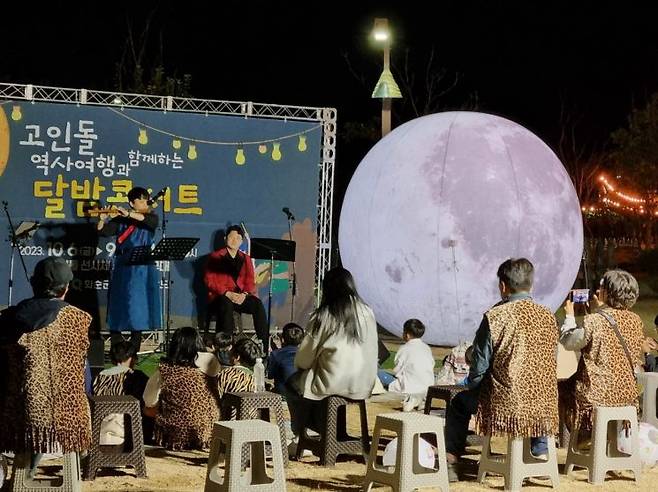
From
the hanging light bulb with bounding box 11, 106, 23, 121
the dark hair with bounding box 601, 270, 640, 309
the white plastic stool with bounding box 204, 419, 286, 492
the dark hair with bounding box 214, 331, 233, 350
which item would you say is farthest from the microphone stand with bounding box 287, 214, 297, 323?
the white plastic stool with bounding box 204, 419, 286, 492

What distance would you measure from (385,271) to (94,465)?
493 cm

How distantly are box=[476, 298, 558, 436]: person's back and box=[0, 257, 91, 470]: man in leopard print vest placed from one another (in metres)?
2.47

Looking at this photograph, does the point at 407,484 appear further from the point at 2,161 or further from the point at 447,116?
the point at 2,161

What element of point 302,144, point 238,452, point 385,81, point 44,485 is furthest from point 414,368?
point 385,81

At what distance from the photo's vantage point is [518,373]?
589 centimetres

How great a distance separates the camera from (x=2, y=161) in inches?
446

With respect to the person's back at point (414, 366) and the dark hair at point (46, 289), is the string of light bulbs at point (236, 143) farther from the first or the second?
the dark hair at point (46, 289)

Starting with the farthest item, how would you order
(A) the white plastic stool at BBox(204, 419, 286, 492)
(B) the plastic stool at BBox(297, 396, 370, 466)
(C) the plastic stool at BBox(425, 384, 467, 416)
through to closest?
(C) the plastic stool at BBox(425, 384, 467, 416), (B) the plastic stool at BBox(297, 396, 370, 466), (A) the white plastic stool at BBox(204, 419, 286, 492)

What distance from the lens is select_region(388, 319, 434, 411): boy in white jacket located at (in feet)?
28.5

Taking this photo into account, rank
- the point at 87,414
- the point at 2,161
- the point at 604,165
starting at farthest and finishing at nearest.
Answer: the point at 604,165 → the point at 2,161 → the point at 87,414

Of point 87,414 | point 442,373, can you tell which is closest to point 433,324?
point 442,373

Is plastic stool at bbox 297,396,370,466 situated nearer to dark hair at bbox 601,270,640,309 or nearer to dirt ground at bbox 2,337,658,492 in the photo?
dirt ground at bbox 2,337,658,492

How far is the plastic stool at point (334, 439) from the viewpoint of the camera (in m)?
6.52

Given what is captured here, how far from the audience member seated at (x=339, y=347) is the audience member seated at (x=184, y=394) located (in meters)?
0.71
